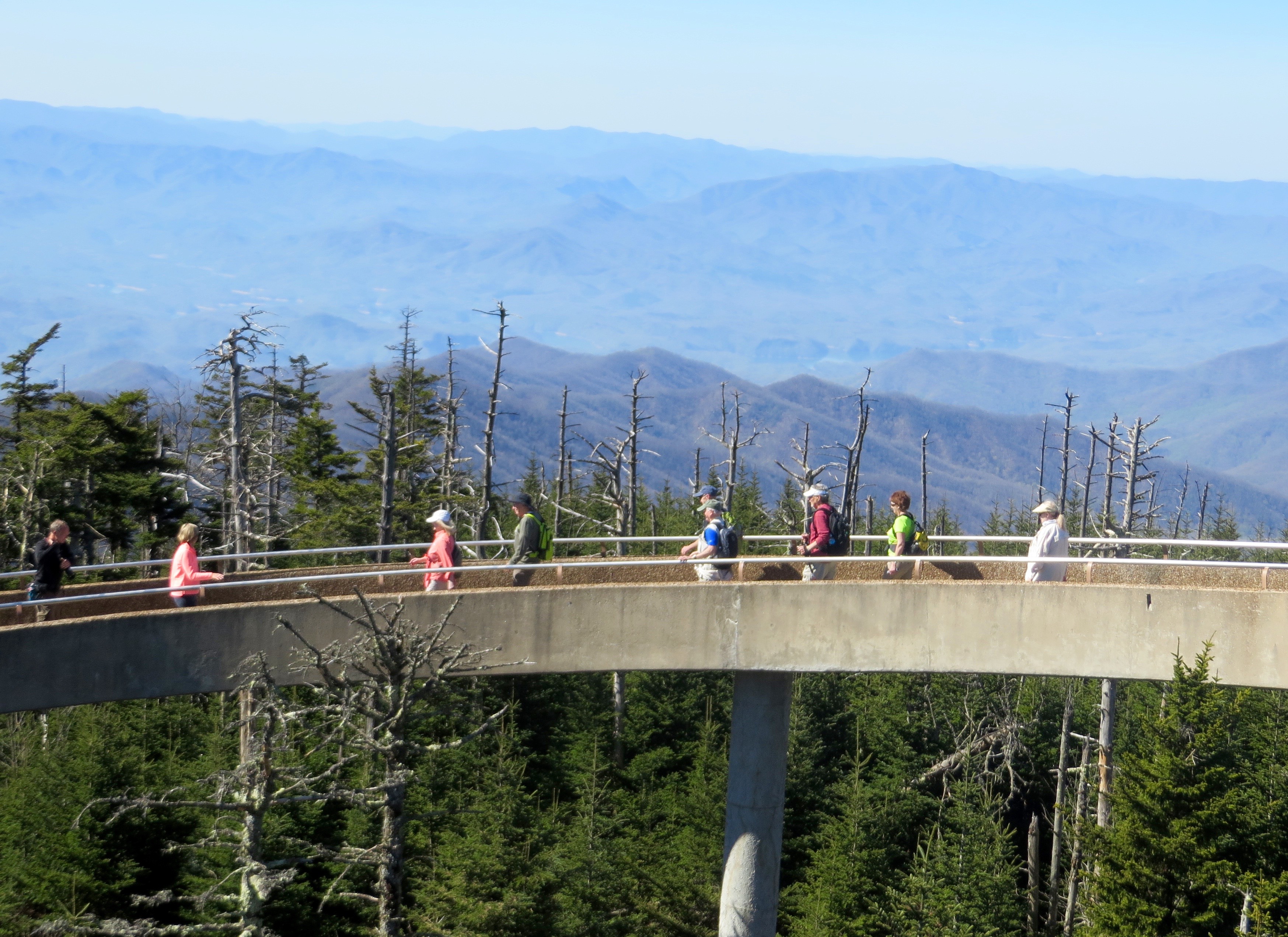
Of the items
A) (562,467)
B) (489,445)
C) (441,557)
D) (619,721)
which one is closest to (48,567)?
(441,557)

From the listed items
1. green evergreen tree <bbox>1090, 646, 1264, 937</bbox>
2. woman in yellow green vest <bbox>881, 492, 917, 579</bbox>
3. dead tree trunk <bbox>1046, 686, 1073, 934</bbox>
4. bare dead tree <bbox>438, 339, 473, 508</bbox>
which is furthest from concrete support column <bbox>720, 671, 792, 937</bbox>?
bare dead tree <bbox>438, 339, 473, 508</bbox>

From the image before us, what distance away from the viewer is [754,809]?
19422mm

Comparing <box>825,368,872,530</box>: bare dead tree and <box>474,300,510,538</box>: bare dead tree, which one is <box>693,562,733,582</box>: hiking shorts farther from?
<box>825,368,872,530</box>: bare dead tree

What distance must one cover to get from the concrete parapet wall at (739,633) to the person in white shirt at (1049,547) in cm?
42

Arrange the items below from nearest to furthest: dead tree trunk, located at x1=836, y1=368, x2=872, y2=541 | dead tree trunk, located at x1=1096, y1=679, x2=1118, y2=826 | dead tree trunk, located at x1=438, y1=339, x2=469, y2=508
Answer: dead tree trunk, located at x1=1096, y1=679, x2=1118, y2=826
dead tree trunk, located at x1=438, y1=339, x2=469, y2=508
dead tree trunk, located at x1=836, y1=368, x2=872, y2=541

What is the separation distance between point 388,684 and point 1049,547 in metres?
8.77

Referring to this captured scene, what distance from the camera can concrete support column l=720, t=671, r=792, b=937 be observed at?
19.0 metres

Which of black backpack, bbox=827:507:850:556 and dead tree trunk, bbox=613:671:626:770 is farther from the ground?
black backpack, bbox=827:507:850:556

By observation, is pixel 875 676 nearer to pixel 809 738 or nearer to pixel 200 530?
pixel 809 738

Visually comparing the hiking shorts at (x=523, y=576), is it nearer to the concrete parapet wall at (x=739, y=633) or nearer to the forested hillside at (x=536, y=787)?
the concrete parapet wall at (x=739, y=633)

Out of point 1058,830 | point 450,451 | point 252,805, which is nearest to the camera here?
point 252,805

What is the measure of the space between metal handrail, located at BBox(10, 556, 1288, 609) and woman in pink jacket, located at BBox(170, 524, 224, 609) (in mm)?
72

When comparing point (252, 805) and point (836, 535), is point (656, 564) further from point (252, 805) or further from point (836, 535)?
point (252, 805)

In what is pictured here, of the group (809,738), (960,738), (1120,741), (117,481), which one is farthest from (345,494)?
(1120,741)
